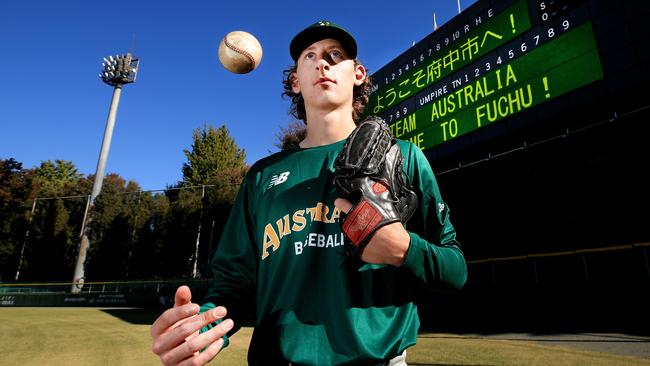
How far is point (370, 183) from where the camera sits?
3.65ft

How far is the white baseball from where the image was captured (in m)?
2.76

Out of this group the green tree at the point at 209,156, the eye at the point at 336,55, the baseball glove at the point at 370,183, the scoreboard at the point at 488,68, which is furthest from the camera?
the green tree at the point at 209,156

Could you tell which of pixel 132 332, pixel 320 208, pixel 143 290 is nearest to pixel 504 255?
pixel 132 332

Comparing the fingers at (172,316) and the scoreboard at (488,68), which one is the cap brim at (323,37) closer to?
the fingers at (172,316)

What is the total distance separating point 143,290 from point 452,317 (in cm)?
1400

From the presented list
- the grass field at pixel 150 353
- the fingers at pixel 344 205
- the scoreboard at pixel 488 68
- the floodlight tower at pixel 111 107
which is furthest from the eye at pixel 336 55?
the floodlight tower at pixel 111 107

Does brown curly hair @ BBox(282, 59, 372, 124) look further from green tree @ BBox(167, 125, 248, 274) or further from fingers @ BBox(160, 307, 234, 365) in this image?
green tree @ BBox(167, 125, 248, 274)

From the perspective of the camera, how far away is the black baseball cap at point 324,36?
67.4 inches

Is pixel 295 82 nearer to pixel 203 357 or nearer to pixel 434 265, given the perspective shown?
pixel 434 265

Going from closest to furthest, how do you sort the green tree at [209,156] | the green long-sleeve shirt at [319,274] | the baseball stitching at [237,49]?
the green long-sleeve shirt at [319,274]
the baseball stitching at [237,49]
the green tree at [209,156]

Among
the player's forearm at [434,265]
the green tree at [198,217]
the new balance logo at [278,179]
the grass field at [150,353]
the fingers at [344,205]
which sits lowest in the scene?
the grass field at [150,353]

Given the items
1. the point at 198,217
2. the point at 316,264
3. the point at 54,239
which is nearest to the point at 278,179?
the point at 316,264

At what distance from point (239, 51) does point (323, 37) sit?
122 centimetres

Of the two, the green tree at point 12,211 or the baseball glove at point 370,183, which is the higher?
the green tree at point 12,211
